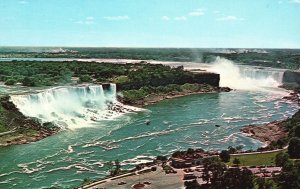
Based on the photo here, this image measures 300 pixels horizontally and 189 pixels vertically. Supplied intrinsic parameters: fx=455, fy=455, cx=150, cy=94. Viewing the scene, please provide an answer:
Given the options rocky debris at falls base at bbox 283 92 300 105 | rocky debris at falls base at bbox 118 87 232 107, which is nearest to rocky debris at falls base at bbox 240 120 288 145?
rocky debris at falls base at bbox 118 87 232 107

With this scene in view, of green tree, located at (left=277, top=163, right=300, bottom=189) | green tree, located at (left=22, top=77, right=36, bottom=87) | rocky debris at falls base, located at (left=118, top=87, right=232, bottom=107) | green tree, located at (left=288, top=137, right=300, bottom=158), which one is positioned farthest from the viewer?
rocky debris at falls base, located at (left=118, top=87, right=232, bottom=107)

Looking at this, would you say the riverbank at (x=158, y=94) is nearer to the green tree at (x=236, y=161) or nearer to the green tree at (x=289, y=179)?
the green tree at (x=236, y=161)

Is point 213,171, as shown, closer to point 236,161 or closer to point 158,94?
point 236,161

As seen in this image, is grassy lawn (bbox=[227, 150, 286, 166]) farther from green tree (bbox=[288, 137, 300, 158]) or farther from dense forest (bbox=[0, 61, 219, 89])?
dense forest (bbox=[0, 61, 219, 89])

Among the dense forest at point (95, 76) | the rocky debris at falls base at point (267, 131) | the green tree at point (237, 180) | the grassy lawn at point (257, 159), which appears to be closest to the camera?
the green tree at point (237, 180)

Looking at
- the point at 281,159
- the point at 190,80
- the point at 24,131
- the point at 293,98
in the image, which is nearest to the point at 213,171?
the point at 281,159

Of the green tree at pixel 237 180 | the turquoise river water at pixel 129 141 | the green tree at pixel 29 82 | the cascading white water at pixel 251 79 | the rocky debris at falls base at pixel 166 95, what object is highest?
the green tree at pixel 29 82

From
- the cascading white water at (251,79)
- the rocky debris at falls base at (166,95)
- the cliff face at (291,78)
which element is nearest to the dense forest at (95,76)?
the rocky debris at falls base at (166,95)

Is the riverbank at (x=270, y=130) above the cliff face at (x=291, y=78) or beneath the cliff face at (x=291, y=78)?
beneath
